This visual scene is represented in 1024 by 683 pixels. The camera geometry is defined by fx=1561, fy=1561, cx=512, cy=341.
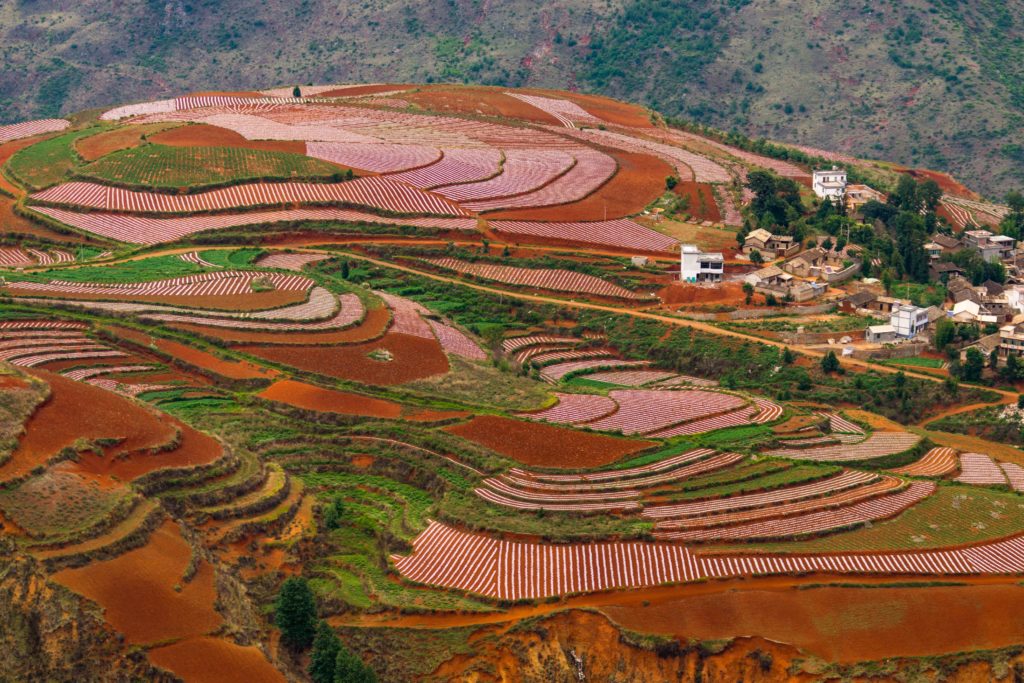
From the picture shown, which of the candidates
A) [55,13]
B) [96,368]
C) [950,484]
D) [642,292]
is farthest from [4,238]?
[55,13]

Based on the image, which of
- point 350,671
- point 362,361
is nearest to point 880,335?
point 362,361

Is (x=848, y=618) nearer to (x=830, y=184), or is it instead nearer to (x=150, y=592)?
(x=150, y=592)

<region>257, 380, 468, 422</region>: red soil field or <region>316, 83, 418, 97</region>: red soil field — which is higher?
<region>316, 83, 418, 97</region>: red soil field

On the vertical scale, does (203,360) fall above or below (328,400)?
above

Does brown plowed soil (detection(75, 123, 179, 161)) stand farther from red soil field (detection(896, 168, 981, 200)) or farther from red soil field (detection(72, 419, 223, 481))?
red soil field (detection(896, 168, 981, 200))

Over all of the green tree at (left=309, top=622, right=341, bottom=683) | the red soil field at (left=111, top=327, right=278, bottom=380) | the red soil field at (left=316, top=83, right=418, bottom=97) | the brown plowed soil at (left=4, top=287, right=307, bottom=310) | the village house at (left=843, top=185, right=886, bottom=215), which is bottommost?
the green tree at (left=309, top=622, right=341, bottom=683)

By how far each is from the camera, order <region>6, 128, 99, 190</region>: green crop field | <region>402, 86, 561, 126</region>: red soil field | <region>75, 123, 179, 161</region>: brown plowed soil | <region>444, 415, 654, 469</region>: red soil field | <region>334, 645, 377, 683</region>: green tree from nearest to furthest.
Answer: <region>334, 645, 377, 683</region>: green tree < <region>444, 415, 654, 469</region>: red soil field < <region>6, 128, 99, 190</region>: green crop field < <region>75, 123, 179, 161</region>: brown plowed soil < <region>402, 86, 561, 126</region>: red soil field

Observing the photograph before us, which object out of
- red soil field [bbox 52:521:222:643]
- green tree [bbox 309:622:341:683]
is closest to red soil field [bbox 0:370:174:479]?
red soil field [bbox 52:521:222:643]
